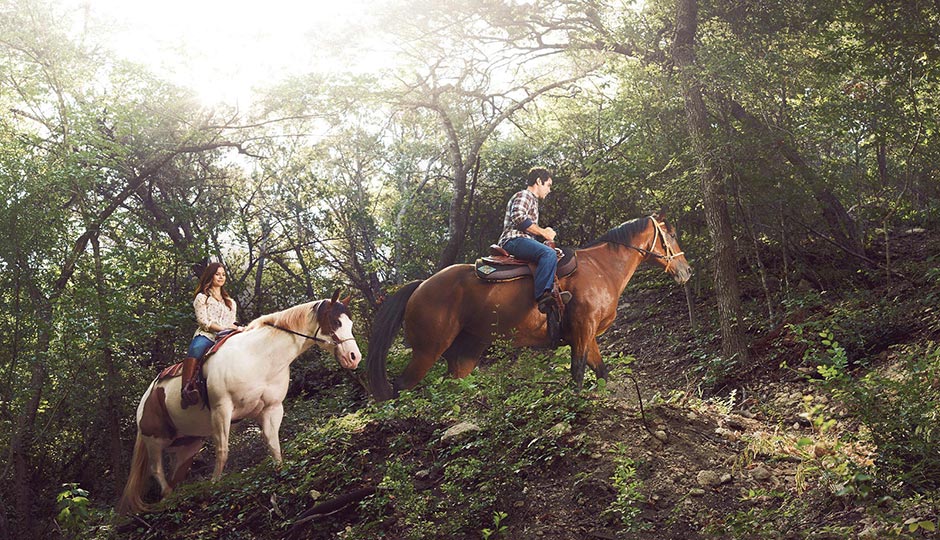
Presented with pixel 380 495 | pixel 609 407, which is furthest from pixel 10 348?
pixel 609 407

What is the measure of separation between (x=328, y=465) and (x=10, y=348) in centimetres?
458

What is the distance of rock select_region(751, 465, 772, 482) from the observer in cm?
534

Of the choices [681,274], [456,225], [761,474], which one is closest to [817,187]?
[681,274]

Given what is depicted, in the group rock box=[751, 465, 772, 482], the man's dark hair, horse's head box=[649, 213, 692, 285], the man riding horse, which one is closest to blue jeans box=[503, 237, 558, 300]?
the man riding horse

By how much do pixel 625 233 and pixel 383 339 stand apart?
273 cm

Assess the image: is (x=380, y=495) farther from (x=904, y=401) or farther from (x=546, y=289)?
(x=904, y=401)

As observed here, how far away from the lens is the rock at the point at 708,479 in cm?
532

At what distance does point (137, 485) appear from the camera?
715cm

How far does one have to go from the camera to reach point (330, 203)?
1504 centimetres

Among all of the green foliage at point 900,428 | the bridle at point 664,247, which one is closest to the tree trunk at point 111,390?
the bridle at point 664,247

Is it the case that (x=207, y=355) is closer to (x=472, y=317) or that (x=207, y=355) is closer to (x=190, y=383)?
(x=190, y=383)

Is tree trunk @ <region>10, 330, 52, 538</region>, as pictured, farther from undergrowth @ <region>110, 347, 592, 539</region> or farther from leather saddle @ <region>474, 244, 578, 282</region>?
leather saddle @ <region>474, 244, 578, 282</region>

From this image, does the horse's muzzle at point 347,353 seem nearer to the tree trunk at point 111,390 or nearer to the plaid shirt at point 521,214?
the plaid shirt at point 521,214

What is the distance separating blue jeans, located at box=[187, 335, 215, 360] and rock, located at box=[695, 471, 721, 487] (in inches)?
175
